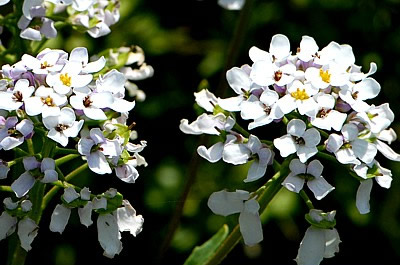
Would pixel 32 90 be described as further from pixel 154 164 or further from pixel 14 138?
pixel 154 164

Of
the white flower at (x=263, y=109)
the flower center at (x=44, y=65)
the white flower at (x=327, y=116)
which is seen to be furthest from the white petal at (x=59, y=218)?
the white flower at (x=327, y=116)

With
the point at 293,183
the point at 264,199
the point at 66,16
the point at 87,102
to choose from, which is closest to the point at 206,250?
the point at 264,199

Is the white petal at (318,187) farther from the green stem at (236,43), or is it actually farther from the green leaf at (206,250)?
the green stem at (236,43)

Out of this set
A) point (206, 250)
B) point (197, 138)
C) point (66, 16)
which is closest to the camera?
point (206, 250)

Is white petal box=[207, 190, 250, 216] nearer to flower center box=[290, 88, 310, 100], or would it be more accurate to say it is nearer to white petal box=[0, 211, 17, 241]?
flower center box=[290, 88, 310, 100]

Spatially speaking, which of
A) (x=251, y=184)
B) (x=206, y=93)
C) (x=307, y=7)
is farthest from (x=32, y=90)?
(x=307, y=7)

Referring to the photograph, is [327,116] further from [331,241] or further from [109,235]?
[109,235]

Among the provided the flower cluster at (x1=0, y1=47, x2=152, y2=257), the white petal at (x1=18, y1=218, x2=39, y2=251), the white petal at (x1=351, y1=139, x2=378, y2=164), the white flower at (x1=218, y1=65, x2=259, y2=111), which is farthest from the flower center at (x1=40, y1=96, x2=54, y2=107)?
the white petal at (x1=351, y1=139, x2=378, y2=164)
